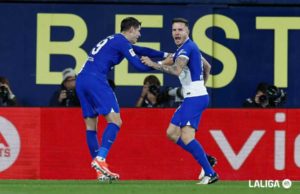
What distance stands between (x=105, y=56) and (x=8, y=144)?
123 inches

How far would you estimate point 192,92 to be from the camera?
14992mm

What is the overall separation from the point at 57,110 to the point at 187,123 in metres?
3.31

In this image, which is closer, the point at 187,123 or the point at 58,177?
the point at 187,123

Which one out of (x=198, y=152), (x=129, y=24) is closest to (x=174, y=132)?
(x=198, y=152)

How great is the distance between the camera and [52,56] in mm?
20438

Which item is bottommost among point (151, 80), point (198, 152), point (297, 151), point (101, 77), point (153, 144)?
point (297, 151)

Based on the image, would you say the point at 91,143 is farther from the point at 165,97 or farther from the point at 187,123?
the point at 165,97

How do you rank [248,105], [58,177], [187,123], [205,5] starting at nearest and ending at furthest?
[187,123] < [58,177] < [248,105] < [205,5]

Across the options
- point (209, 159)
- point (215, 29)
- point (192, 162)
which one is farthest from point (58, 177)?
point (215, 29)

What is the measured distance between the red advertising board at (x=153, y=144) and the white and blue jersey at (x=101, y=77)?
260 cm

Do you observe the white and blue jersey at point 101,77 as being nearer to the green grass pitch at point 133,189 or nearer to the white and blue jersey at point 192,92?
the white and blue jersey at point 192,92

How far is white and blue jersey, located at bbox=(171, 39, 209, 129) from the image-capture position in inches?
588

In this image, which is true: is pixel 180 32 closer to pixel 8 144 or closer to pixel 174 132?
pixel 174 132

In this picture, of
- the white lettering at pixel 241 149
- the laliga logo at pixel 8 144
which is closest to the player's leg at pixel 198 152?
the white lettering at pixel 241 149
